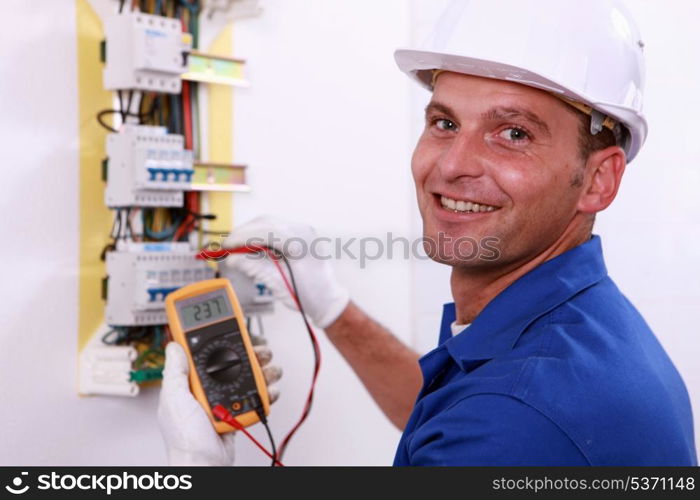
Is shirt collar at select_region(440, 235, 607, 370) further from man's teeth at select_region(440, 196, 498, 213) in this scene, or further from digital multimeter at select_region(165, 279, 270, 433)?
digital multimeter at select_region(165, 279, 270, 433)

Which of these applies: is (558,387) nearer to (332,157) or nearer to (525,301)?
(525,301)

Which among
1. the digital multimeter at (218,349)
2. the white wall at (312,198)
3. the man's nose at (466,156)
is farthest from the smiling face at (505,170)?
the white wall at (312,198)

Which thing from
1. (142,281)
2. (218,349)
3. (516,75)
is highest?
(516,75)

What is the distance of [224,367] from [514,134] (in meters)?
0.69

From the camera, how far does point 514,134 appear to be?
115 cm

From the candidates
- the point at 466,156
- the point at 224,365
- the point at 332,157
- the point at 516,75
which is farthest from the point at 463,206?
the point at 332,157

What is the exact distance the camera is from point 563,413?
908 mm

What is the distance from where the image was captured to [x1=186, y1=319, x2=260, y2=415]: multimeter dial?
4.68ft

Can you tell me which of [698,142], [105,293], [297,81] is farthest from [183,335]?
[698,142]

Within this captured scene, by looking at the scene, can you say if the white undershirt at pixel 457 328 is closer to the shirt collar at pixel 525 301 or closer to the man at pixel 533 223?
the man at pixel 533 223

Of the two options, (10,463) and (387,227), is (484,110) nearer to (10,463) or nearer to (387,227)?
(387,227)

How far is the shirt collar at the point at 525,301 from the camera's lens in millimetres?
1104

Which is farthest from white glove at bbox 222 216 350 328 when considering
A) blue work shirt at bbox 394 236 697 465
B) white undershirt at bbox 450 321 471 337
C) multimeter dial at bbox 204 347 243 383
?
blue work shirt at bbox 394 236 697 465

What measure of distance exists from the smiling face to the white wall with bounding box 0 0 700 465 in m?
0.71
